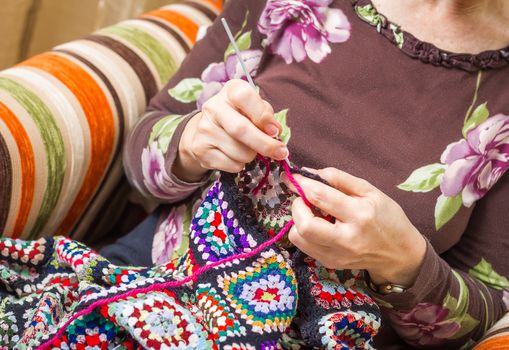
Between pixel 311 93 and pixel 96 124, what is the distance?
0.33 meters

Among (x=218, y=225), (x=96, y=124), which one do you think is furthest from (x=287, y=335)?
(x=96, y=124)

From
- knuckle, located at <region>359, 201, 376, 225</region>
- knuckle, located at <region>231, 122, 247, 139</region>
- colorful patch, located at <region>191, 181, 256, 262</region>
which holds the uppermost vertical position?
knuckle, located at <region>231, 122, 247, 139</region>

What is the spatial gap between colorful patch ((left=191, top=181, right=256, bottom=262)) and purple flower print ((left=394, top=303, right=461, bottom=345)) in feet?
0.80

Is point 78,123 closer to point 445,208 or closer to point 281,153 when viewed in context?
point 281,153

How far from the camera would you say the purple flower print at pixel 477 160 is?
0.86 metres

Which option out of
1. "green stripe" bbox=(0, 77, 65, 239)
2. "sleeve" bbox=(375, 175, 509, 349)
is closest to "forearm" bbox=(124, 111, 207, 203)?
"green stripe" bbox=(0, 77, 65, 239)

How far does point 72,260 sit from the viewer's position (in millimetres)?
793

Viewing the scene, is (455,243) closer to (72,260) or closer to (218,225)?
(218,225)

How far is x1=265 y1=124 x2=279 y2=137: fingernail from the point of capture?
709 millimetres

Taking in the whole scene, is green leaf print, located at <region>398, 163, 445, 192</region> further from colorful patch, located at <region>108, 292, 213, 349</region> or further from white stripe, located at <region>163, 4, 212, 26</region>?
white stripe, located at <region>163, 4, 212, 26</region>

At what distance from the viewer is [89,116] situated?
0.99m

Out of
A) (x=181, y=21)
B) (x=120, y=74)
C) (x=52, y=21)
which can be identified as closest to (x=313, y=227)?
(x=120, y=74)

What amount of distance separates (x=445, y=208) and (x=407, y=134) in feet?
0.35

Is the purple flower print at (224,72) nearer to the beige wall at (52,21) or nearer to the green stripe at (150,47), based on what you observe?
the green stripe at (150,47)
